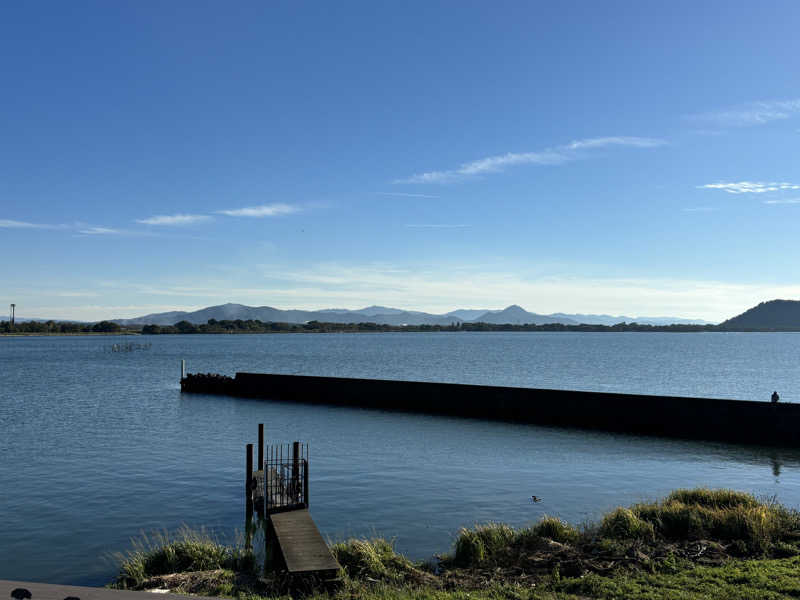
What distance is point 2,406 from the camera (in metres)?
42.8

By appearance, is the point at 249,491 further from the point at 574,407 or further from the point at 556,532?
the point at 574,407

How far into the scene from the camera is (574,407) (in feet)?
112

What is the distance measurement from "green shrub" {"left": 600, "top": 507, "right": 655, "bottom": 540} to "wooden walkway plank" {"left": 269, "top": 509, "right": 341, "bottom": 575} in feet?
18.6

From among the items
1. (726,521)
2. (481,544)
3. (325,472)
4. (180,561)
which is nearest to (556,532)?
(481,544)

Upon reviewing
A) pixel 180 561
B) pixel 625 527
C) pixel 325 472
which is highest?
pixel 625 527

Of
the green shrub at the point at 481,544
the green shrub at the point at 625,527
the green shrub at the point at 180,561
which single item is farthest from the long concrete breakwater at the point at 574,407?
the green shrub at the point at 180,561

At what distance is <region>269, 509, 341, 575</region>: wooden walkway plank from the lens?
1085cm

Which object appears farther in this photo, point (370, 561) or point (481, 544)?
point (481, 544)

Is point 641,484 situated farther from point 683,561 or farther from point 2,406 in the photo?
point 2,406

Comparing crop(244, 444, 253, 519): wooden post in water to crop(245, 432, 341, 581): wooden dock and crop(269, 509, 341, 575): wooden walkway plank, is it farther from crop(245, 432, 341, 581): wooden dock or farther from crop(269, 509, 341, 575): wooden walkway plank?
crop(269, 509, 341, 575): wooden walkway plank

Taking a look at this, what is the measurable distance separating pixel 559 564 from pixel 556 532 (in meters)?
1.91

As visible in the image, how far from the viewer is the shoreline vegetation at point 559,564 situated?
31.6 feet

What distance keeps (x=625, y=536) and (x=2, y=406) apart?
43377 millimetres

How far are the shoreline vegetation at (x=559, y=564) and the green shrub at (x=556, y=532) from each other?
21 mm
